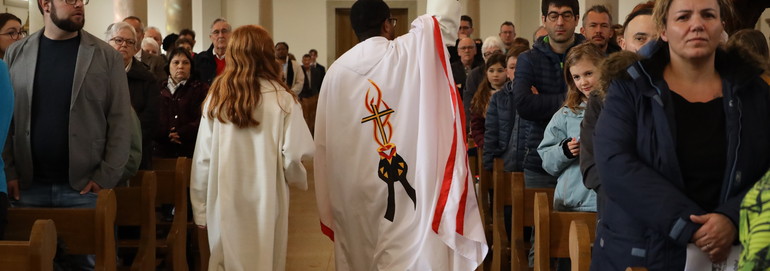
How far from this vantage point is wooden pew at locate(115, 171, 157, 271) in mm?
4609

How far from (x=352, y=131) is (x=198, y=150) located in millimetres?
912

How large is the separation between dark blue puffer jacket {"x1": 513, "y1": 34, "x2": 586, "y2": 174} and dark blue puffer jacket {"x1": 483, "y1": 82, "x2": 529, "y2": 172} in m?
0.33

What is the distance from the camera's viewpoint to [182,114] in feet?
22.4

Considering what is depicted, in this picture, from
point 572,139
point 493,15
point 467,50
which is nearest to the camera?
point 572,139

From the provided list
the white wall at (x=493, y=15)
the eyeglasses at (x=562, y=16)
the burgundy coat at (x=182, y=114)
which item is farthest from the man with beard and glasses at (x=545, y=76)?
the white wall at (x=493, y=15)

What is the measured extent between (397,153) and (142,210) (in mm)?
1252

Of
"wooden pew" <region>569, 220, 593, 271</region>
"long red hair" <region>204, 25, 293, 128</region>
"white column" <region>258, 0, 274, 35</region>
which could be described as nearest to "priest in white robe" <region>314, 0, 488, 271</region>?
"long red hair" <region>204, 25, 293, 128</region>

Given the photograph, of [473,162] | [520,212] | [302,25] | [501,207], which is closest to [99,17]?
[302,25]

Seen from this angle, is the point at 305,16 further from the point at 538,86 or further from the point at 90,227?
the point at 90,227

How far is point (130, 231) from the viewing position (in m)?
5.81

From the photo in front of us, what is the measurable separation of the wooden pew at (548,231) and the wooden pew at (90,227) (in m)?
1.63

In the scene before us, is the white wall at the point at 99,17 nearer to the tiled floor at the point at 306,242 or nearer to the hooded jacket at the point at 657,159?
the tiled floor at the point at 306,242

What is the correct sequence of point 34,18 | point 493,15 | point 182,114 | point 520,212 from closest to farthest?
point 520,212
point 182,114
point 34,18
point 493,15

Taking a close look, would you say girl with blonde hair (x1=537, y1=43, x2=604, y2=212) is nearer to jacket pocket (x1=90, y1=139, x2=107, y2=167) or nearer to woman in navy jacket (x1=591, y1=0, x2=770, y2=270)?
woman in navy jacket (x1=591, y1=0, x2=770, y2=270)
